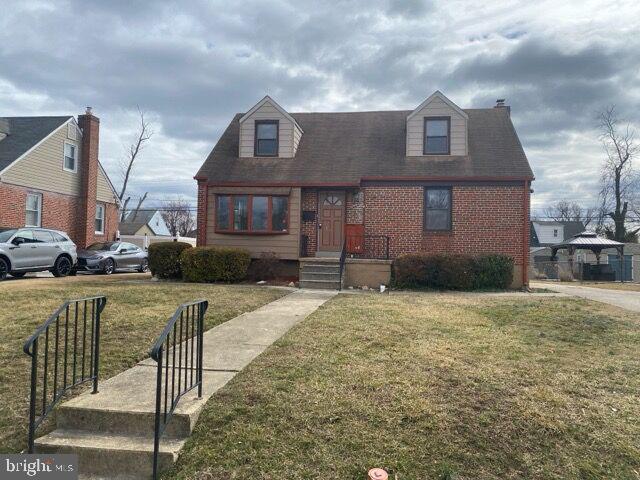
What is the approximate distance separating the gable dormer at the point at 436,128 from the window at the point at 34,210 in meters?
15.7

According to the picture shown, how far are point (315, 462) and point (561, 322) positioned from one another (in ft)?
18.9

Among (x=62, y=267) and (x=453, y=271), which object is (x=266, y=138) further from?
(x=62, y=267)

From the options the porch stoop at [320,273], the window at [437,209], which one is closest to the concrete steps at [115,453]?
the porch stoop at [320,273]

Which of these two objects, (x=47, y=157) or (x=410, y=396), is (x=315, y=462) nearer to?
(x=410, y=396)

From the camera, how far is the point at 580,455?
10.2ft

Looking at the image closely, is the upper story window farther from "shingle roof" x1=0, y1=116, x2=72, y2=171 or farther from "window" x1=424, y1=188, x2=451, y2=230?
"window" x1=424, y1=188, x2=451, y2=230

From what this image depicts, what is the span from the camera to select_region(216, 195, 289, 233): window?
49.3ft

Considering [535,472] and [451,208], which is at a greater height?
[451,208]

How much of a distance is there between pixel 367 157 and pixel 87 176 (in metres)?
14.3

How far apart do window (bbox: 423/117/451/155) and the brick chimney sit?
16.2 m

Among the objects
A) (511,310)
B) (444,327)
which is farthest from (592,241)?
(444,327)

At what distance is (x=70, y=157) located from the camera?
21.5 m

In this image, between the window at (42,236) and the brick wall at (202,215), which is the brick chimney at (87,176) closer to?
the window at (42,236)

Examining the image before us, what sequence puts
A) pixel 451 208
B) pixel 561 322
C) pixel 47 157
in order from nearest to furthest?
1. pixel 561 322
2. pixel 451 208
3. pixel 47 157
